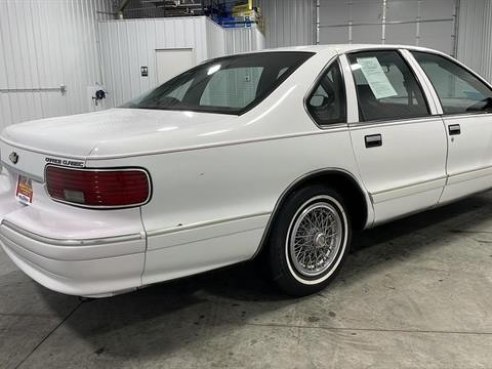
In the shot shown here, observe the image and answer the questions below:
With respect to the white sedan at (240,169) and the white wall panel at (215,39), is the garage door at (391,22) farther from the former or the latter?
the white sedan at (240,169)

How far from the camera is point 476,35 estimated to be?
41.2 feet

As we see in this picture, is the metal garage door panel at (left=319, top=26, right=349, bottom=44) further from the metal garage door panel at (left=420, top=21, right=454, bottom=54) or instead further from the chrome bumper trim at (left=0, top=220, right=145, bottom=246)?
the chrome bumper trim at (left=0, top=220, right=145, bottom=246)

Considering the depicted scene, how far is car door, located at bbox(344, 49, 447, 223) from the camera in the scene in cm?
292

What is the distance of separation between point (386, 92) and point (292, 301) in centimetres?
148

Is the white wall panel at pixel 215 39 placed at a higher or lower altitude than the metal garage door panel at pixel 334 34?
lower

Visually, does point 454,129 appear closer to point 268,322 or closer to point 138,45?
point 268,322

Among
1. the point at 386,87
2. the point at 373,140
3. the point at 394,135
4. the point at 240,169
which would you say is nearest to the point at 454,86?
the point at 386,87

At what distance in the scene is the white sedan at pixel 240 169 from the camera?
6.79 ft

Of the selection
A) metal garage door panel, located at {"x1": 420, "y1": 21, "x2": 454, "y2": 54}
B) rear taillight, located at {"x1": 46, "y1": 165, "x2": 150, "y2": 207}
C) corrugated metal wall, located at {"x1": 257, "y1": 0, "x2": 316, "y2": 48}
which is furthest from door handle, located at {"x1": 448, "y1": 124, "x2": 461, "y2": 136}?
metal garage door panel, located at {"x1": 420, "y1": 21, "x2": 454, "y2": 54}

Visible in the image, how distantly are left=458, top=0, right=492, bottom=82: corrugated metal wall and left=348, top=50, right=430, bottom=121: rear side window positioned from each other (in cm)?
1043

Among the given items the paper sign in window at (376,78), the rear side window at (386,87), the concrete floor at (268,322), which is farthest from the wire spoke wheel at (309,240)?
the paper sign in window at (376,78)

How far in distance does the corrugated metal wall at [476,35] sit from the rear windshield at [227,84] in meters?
11.1

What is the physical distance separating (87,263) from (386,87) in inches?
86.1

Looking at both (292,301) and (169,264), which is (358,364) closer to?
(292,301)
